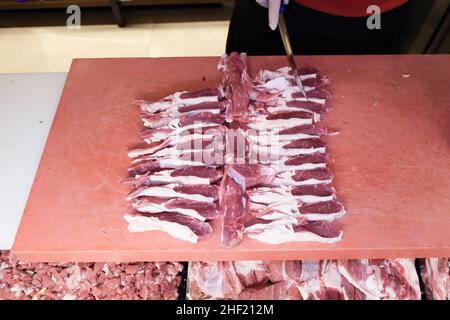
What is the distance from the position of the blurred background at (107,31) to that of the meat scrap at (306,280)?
7.85ft

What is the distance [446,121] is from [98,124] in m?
1.75

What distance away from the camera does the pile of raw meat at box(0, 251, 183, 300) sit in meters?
1.91

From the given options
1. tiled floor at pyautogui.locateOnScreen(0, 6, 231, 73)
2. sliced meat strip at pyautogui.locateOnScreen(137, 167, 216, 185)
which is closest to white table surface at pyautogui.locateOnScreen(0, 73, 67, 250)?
sliced meat strip at pyautogui.locateOnScreen(137, 167, 216, 185)

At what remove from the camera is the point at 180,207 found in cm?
181

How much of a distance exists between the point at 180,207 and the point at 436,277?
1245 millimetres

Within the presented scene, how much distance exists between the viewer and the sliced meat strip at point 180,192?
1837 millimetres

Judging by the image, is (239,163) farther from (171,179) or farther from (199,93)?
(199,93)

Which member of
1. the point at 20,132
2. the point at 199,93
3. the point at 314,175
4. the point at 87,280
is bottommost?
the point at 87,280

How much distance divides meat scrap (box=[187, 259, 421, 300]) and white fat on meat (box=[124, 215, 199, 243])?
1.01 ft

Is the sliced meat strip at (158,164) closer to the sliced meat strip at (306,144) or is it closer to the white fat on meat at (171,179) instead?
the white fat on meat at (171,179)

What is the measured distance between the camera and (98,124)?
2.11 meters

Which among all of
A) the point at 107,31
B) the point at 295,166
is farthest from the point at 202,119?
the point at 107,31

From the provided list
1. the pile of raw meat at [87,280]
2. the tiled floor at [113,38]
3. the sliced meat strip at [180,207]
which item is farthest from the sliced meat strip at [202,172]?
the tiled floor at [113,38]
